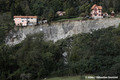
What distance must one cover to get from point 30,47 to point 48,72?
3260mm

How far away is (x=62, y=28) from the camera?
78.6 ft

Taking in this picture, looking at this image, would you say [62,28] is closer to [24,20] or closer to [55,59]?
[55,59]

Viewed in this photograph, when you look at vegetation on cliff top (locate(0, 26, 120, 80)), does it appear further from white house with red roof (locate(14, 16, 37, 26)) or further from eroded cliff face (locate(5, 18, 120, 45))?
white house with red roof (locate(14, 16, 37, 26))

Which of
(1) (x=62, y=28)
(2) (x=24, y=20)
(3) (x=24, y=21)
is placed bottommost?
(1) (x=62, y=28)

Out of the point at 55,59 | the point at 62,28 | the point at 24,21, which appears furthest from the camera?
the point at 24,21

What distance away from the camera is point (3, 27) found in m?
25.8

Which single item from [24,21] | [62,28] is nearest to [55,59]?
[62,28]

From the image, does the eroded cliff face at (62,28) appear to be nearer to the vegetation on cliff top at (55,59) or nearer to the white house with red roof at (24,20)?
the vegetation on cliff top at (55,59)

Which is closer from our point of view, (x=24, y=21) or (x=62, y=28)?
(x=62, y=28)

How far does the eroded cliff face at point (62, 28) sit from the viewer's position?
72.7 feet

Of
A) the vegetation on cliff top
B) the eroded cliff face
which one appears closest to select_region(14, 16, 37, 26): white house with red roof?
the eroded cliff face

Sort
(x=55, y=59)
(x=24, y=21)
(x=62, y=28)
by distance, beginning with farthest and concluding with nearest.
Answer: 1. (x=24, y=21)
2. (x=62, y=28)
3. (x=55, y=59)

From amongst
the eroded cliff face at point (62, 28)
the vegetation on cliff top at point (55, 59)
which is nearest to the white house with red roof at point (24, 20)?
the eroded cliff face at point (62, 28)

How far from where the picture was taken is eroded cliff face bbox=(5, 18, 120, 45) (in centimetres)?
2216
